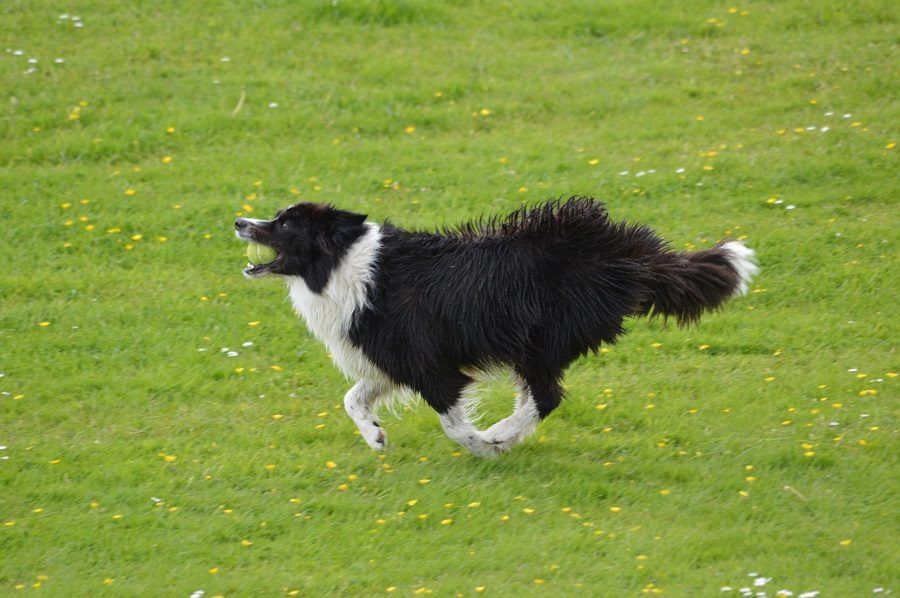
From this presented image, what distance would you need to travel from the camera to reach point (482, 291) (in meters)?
7.03

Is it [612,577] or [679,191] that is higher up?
[679,191]

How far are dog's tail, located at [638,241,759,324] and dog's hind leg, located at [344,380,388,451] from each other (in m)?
1.87

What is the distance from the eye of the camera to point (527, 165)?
38.8 ft

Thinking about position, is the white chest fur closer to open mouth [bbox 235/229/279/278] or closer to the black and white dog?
the black and white dog

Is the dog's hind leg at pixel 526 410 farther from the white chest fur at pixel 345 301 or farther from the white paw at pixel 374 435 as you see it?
the white chest fur at pixel 345 301

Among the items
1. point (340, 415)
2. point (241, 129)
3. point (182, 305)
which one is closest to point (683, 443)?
point (340, 415)

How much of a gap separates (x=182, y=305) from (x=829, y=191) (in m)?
6.42

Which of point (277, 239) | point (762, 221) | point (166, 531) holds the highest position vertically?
point (277, 239)

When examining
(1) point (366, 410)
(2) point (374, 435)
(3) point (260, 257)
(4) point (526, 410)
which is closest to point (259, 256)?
(3) point (260, 257)

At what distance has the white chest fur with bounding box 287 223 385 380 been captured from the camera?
719cm

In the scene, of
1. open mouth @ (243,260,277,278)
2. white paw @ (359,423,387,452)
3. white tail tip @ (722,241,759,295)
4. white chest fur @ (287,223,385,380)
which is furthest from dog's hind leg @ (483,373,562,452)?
open mouth @ (243,260,277,278)

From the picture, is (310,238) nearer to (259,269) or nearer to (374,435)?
(259,269)

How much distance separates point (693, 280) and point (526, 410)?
1378 mm

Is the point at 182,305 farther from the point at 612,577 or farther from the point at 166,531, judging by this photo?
the point at 612,577
